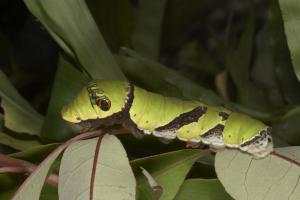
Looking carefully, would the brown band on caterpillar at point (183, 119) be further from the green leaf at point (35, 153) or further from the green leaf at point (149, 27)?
the green leaf at point (149, 27)

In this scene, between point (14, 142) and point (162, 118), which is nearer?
point (162, 118)

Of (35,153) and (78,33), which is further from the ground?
(78,33)

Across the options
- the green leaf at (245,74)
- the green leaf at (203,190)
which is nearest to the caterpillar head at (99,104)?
the green leaf at (203,190)

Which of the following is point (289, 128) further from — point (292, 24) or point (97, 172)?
point (97, 172)

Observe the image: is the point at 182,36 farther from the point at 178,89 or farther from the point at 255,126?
the point at 255,126

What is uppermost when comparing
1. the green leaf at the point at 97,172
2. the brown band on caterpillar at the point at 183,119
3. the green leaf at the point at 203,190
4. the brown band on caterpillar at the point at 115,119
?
the brown band on caterpillar at the point at 115,119

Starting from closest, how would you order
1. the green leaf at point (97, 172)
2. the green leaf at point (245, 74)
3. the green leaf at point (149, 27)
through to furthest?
the green leaf at point (97, 172) < the green leaf at point (245, 74) < the green leaf at point (149, 27)

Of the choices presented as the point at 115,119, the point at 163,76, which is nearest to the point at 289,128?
the point at 163,76

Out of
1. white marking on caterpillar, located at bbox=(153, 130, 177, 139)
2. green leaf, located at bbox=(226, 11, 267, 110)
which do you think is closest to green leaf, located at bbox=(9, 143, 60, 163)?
white marking on caterpillar, located at bbox=(153, 130, 177, 139)
